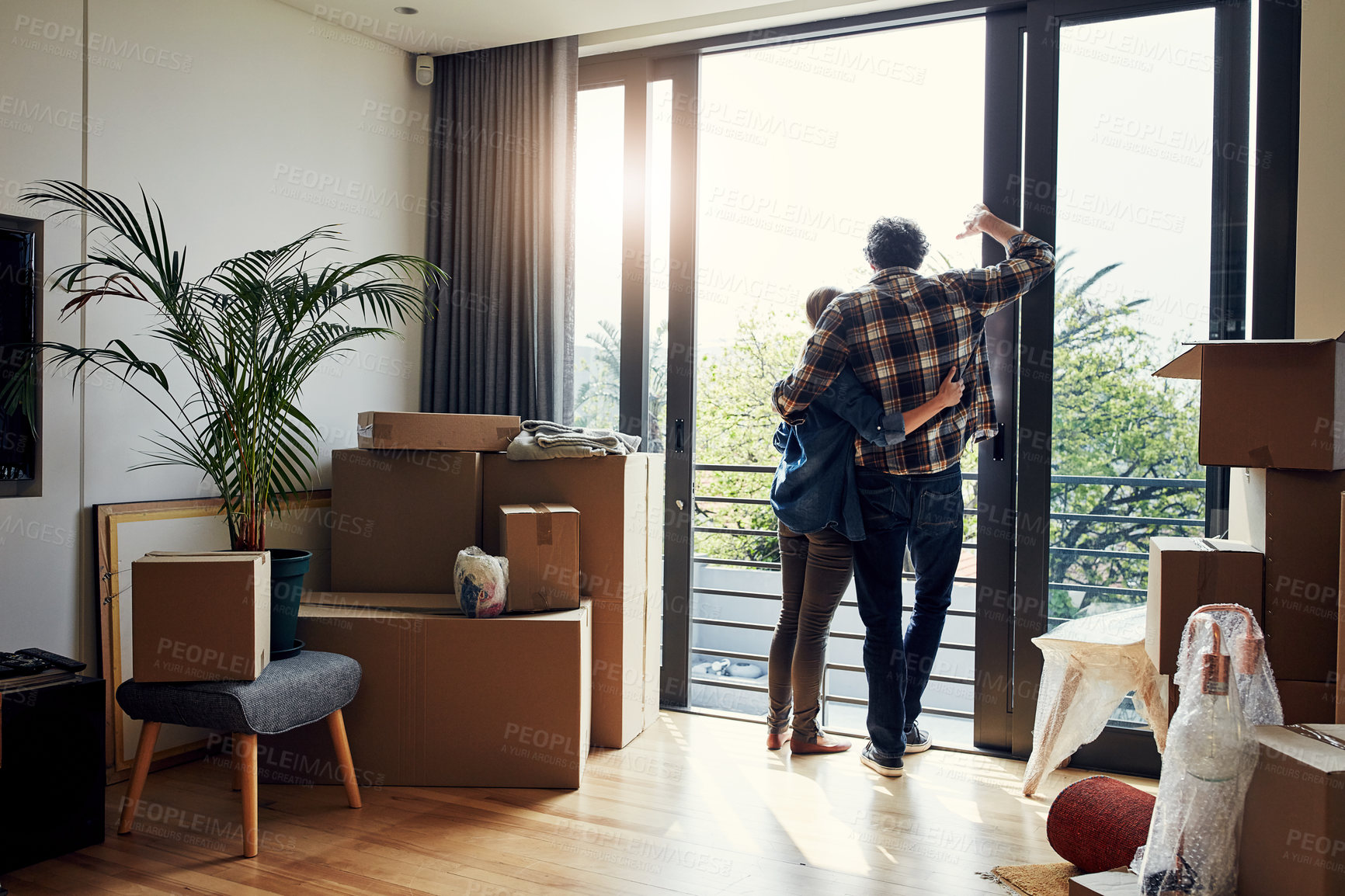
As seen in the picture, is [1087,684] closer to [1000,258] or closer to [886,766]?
[886,766]

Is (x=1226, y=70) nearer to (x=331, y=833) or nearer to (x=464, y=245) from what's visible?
(x=464, y=245)

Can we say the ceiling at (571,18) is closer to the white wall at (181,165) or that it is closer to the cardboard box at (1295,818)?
the white wall at (181,165)

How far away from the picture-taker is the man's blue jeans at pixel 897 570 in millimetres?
2557

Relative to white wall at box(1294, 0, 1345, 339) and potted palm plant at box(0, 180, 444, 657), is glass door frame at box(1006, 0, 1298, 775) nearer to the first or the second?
white wall at box(1294, 0, 1345, 339)

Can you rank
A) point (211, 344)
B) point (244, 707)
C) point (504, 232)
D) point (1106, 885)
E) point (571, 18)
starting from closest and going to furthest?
1. point (1106, 885)
2. point (244, 707)
3. point (211, 344)
4. point (571, 18)
5. point (504, 232)

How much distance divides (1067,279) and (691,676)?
1819 mm

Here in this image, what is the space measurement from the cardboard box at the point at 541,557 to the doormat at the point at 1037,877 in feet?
4.20

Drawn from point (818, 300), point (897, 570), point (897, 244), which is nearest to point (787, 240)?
point (818, 300)

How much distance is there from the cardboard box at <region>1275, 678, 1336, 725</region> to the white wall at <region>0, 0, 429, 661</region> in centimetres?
280

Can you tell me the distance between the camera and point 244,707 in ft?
6.62

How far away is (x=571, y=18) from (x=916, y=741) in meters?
2.62

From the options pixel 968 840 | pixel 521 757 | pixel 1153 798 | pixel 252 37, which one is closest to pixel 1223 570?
pixel 1153 798

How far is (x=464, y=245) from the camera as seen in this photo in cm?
344

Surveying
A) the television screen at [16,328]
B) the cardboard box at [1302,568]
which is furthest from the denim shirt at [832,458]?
the television screen at [16,328]
